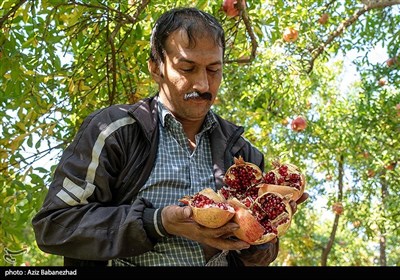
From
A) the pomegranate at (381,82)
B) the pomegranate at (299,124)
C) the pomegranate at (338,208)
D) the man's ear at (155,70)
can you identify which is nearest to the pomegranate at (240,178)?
the man's ear at (155,70)

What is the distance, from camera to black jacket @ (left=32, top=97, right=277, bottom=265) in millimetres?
1810

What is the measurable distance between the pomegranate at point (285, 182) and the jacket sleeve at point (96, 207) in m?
0.40

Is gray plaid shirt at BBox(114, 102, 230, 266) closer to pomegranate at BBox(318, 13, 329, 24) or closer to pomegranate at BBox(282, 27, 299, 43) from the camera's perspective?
pomegranate at BBox(282, 27, 299, 43)

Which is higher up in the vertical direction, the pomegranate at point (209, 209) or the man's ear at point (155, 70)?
the man's ear at point (155, 70)

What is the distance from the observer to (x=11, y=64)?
3.23 meters

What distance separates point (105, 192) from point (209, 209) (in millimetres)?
391

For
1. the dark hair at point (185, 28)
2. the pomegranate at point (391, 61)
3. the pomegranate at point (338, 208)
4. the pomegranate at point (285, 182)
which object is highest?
the dark hair at point (185, 28)

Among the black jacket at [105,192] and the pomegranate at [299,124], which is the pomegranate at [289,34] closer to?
the pomegranate at [299,124]

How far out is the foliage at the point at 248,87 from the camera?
11.5 ft

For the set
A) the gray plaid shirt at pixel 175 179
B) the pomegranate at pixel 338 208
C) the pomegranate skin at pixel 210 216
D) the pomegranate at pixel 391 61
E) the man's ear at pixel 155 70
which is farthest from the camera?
the pomegranate at pixel 338 208

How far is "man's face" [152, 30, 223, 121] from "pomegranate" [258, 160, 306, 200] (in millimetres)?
312

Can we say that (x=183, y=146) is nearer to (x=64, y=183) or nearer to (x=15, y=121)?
(x=64, y=183)

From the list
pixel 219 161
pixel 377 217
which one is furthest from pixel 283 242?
pixel 219 161

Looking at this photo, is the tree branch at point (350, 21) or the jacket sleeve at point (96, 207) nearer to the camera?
the jacket sleeve at point (96, 207)
